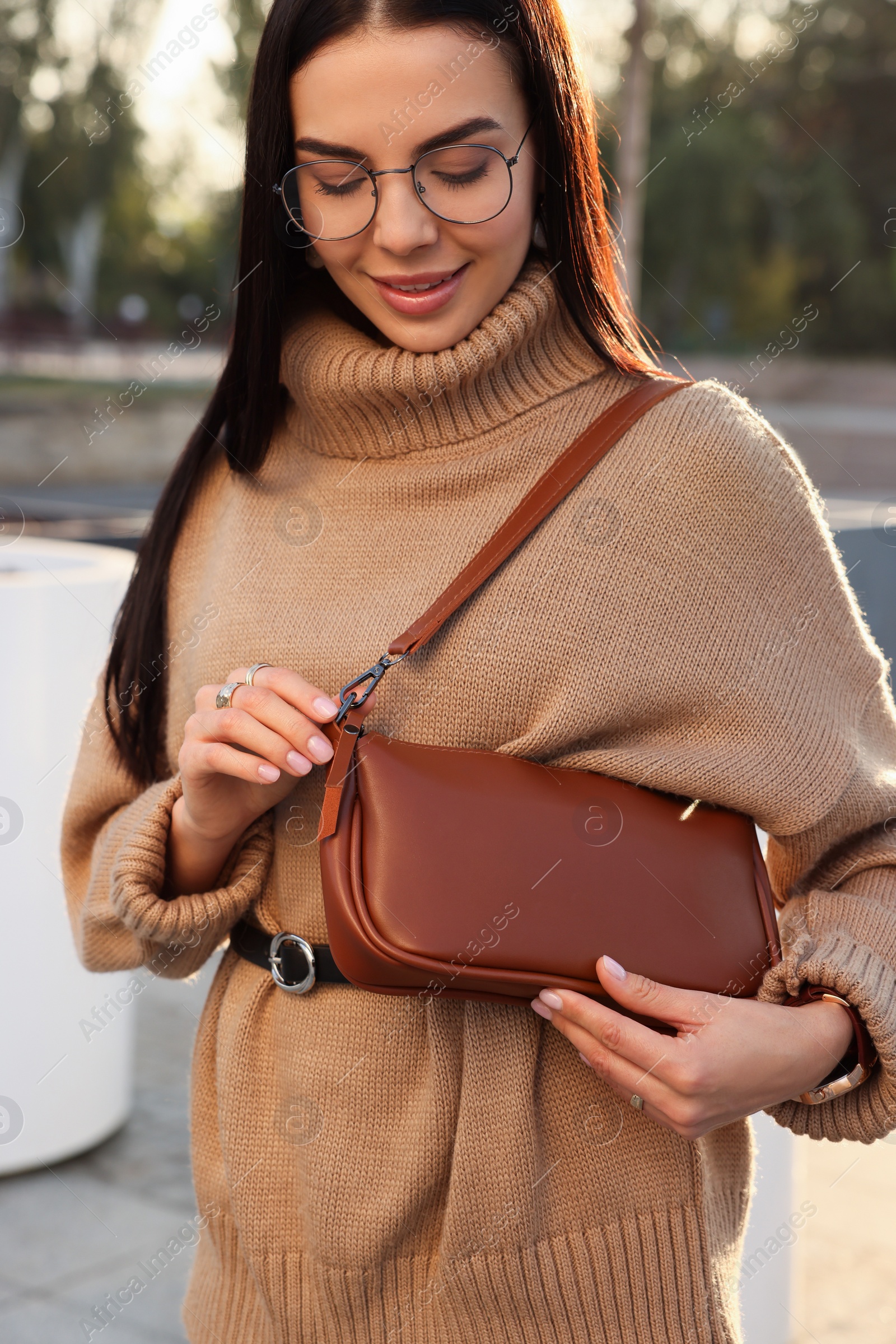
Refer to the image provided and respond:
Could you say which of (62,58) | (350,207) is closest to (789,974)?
(350,207)

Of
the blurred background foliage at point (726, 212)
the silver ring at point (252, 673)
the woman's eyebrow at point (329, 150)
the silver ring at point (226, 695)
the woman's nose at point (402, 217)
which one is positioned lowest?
the blurred background foliage at point (726, 212)

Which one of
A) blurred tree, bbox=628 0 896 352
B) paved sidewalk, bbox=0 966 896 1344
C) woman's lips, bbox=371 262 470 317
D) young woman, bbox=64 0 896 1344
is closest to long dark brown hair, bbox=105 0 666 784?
young woman, bbox=64 0 896 1344

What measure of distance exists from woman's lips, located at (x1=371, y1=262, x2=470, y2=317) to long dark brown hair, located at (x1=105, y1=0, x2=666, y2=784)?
0.13 m

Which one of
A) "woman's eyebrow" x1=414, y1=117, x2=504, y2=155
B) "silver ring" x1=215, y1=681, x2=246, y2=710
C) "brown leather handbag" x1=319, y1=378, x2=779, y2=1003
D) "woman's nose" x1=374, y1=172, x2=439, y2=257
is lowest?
A: "brown leather handbag" x1=319, y1=378, x2=779, y2=1003

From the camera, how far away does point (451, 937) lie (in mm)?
1137

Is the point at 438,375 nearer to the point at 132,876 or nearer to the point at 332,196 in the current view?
the point at 332,196

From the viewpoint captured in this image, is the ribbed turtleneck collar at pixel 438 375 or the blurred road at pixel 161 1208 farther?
the blurred road at pixel 161 1208

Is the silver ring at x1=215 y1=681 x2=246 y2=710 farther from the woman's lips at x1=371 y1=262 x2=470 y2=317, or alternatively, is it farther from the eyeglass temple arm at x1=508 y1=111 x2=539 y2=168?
the eyeglass temple arm at x1=508 y1=111 x2=539 y2=168

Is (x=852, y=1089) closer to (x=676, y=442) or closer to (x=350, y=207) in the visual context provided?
(x=676, y=442)

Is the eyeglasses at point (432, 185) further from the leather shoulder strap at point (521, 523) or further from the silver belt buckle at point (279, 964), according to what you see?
the silver belt buckle at point (279, 964)

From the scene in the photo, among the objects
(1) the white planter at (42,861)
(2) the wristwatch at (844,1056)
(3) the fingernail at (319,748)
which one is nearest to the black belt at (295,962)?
(3) the fingernail at (319,748)

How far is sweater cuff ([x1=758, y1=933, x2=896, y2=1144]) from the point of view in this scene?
1.22 meters

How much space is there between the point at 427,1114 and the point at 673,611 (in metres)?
Answer: 0.57

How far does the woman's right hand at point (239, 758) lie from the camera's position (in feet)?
4.01
